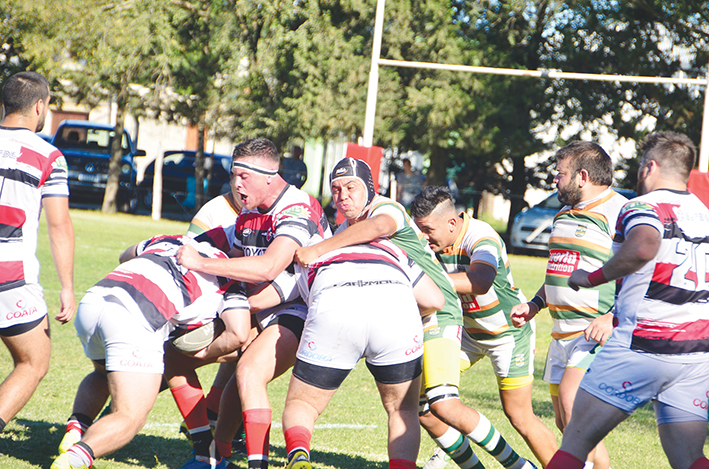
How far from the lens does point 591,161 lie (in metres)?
4.68

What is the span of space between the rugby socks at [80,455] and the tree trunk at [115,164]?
20705 millimetres

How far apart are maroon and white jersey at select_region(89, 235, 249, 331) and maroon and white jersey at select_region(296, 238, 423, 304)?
0.53 m

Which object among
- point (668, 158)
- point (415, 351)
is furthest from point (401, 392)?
point (668, 158)

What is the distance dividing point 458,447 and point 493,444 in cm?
24

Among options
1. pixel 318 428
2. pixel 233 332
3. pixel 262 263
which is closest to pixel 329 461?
pixel 318 428

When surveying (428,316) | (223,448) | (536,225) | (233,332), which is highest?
(428,316)

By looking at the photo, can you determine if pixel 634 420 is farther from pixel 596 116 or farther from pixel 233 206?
pixel 596 116

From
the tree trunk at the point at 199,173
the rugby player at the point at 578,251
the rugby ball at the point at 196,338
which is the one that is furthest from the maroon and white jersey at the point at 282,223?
the tree trunk at the point at 199,173

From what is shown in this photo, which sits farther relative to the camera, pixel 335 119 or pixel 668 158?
pixel 335 119

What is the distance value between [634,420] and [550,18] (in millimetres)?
17871

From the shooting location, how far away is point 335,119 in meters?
22.1

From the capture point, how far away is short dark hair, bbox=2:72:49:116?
4.38 metres

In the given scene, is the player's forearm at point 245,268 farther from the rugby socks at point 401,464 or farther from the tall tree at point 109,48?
the tall tree at point 109,48

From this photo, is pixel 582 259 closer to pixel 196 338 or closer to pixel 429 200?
pixel 429 200
